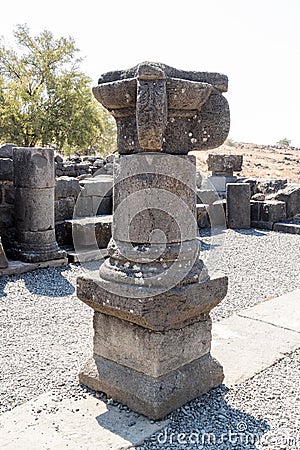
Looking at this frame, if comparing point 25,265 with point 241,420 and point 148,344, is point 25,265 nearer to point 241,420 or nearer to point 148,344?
point 148,344

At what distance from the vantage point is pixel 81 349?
181 inches

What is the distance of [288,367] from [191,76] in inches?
95.6

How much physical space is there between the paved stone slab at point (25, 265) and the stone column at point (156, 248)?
381 cm

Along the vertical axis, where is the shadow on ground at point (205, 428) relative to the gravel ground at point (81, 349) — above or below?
above

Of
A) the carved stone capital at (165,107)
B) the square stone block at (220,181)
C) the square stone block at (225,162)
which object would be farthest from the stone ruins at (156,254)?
the square stone block at (225,162)

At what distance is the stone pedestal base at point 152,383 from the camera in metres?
3.31

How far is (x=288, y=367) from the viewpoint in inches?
166

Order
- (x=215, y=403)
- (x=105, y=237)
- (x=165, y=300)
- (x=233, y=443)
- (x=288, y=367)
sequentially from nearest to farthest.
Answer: (x=233, y=443), (x=165, y=300), (x=215, y=403), (x=288, y=367), (x=105, y=237)

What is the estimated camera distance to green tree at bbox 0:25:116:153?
28.0 metres

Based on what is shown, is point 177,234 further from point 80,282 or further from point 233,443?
point 233,443

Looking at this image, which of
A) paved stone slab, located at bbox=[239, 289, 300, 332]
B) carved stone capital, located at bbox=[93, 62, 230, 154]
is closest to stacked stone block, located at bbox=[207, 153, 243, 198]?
paved stone slab, located at bbox=[239, 289, 300, 332]

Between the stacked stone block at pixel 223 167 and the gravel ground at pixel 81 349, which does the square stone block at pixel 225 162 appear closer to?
the stacked stone block at pixel 223 167

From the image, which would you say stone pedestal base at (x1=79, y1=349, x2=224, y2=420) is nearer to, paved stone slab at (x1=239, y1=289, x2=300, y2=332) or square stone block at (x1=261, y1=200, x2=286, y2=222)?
paved stone slab at (x1=239, y1=289, x2=300, y2=332)

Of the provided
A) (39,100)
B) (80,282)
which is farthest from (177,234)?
A: (39,100)
